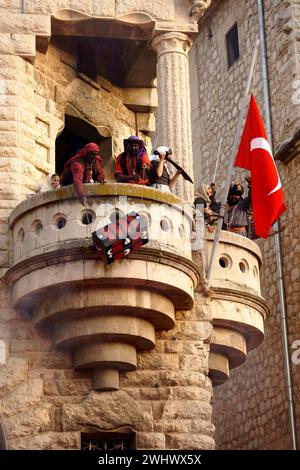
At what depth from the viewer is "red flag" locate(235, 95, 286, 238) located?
815 inches

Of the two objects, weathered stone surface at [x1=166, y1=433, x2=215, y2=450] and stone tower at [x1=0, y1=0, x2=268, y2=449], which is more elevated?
stone tower at [x1=0, y1=0, x2=268, y2=449]

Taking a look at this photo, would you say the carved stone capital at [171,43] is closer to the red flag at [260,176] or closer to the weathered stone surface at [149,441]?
the red flag at [260,176]

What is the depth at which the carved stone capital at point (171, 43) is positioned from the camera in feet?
70.5

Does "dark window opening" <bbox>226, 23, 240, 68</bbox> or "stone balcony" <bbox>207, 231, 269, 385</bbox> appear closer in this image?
"stone balcony" <bbox>207, 231, 269, 385</bbox>

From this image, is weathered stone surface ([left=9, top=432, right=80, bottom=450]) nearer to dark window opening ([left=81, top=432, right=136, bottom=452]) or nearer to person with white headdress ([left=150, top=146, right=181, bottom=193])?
dark window opening ([left=81, top=432, right=136, bottom=452])

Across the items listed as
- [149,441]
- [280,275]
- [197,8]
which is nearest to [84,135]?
[197,8]

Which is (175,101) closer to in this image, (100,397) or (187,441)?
(100,397)

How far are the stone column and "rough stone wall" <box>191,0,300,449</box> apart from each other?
534 cm

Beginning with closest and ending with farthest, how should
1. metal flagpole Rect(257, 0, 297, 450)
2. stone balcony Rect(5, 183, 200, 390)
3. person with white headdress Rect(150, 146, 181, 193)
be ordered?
stone balcony Rect(5, 183, 200, 390), person with white headdress Rect(150, 146, 181, 193), metal flagpole Rect(257, 0, 297, 450)

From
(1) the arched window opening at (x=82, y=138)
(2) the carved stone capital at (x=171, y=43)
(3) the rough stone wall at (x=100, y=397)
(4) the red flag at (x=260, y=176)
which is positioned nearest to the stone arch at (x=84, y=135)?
(1) the arched window opening at (x=82, y=138)

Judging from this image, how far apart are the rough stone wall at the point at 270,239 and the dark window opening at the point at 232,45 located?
0.46 feet

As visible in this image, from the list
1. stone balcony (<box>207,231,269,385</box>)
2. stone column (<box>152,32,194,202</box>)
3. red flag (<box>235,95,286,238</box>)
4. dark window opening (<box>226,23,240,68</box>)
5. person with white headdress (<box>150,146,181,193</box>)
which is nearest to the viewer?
person with white headdress (<box>150,146,181,193</box>)

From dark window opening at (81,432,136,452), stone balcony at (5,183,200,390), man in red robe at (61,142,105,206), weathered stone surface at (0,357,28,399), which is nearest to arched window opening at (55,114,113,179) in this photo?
man in red robe at (61,142,105,206)
